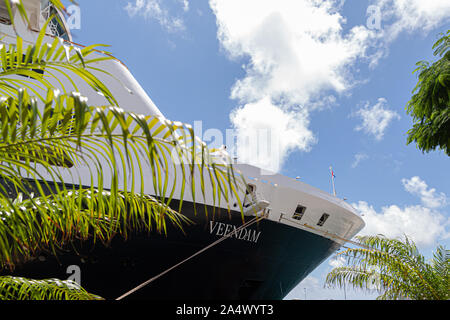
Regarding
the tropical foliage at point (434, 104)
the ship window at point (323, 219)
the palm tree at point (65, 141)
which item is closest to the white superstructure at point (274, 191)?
the ship window at point (323, 219)

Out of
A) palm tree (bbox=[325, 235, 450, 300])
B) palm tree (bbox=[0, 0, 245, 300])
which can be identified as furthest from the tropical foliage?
palm tree (bbox=[0, 0, 245, 300])

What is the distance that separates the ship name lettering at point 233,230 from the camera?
730 cm

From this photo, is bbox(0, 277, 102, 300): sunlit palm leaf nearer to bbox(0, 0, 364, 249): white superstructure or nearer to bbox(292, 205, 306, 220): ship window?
bbox(0, 0, 364, 249): white superstructure

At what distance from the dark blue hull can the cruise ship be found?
2 centimetres

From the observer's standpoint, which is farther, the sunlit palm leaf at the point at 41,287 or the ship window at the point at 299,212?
the ship window at the point at 299,212

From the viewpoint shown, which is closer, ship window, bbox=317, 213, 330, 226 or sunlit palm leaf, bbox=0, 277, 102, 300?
sunlit palm leaf, bbox=0, 277, 102, 300

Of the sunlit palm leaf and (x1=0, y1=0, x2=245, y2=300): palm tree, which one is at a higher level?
(x1=0, y1=0, x2=245, y2=300): palm tree

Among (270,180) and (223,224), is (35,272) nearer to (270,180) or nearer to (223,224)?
(223,224)

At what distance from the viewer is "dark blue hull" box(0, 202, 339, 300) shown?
Result: 246 inches

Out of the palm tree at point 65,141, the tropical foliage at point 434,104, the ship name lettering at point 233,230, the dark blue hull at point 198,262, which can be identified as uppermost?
the tropical foliage at point 434,104

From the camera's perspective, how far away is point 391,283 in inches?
245

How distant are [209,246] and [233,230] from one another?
46.1 inches

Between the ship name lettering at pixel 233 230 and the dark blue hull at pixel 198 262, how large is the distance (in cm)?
2

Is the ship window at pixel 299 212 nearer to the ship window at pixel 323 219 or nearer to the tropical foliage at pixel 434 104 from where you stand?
the ship window at pixel 323 219
